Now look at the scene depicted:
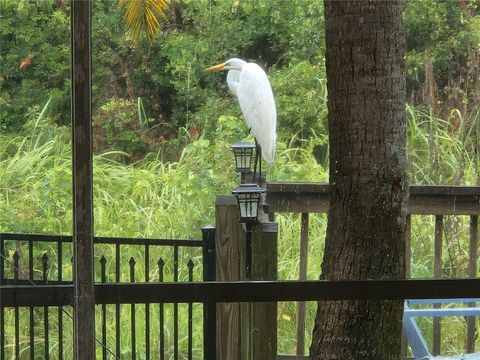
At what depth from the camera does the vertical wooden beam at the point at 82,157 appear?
105 centimetres

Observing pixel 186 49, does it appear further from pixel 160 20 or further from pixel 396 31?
pixel 396 31

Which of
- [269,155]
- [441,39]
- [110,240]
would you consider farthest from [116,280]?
[441,39]

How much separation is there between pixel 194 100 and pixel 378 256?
0.62 metres

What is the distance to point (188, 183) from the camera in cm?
202

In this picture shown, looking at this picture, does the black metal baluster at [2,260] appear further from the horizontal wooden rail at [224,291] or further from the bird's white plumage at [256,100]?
the horizontal wooden rail at [224,291]

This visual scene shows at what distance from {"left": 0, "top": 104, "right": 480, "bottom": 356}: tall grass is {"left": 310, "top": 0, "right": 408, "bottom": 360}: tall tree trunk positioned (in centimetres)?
35

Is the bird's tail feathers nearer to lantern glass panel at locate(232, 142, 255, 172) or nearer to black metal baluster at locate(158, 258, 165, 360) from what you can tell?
lantern glass panel at locate(232, 142, 255, 172)

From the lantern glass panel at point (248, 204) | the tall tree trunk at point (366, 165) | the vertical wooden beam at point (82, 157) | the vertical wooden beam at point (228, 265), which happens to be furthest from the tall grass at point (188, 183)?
the vertical wooden beam at point (82, 157)

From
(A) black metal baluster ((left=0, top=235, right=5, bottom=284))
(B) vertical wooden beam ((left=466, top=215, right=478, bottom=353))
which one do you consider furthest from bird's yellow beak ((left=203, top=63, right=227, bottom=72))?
(B) vertical wooden beam ((left=466, top=215, right=478, bottom=353))

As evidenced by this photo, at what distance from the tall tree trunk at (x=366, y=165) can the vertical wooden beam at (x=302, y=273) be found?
16.3 inches

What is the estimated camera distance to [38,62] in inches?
69.7

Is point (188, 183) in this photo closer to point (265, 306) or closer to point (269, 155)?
point (269, 155)

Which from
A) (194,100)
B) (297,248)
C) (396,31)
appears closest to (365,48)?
(396,31)

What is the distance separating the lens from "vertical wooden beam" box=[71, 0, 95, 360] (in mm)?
1049
